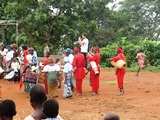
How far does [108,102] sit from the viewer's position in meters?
16.3

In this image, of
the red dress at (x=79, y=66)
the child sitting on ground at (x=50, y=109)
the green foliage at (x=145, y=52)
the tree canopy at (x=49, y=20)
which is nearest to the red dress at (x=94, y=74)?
the red dress at (x=79, y=66)

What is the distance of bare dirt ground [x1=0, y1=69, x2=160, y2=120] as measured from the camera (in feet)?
46.5

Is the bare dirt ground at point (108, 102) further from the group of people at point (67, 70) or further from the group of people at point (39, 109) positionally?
the group of people at point (39, 109)

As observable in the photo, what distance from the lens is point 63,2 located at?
28031 millimetres

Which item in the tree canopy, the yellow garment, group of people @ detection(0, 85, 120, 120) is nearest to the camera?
group of people @ detection(0, 85, 120, 120)

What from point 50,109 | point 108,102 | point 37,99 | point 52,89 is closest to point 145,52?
point 52,89

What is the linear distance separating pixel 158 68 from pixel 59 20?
5725 millimetres

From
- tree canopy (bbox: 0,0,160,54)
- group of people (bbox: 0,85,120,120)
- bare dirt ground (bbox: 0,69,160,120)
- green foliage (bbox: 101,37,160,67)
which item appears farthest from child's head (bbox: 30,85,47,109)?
green foliage (bbox: 101,37,160,67)

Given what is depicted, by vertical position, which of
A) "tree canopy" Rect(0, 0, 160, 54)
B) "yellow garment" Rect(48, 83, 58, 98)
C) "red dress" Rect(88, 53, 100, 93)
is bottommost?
"yellow garment" Rect(48, 83, 58, 98)

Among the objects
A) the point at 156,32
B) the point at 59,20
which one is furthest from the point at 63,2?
the point at 156,32

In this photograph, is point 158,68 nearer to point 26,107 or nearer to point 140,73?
point 140,73

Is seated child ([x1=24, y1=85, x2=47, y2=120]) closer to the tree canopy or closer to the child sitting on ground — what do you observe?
the child sitting on ground

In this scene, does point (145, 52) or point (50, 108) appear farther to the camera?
point (145, 52)

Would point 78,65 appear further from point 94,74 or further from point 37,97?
point 37,97
